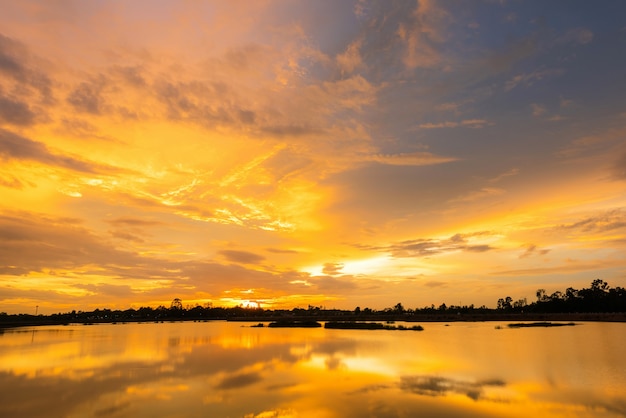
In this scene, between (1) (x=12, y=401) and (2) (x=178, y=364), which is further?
(2) (x=178, y=364)

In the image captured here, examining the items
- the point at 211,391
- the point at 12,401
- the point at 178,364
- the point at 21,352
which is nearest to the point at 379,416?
the point at 211,391

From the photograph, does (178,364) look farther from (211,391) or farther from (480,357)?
(480,357)

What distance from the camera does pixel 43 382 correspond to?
32.5 m

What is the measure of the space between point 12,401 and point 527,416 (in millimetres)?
32706

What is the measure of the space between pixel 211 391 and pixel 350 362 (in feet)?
59.0

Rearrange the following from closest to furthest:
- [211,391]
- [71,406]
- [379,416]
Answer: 1. [379,416]
2. [71,406]
3. [211,391]

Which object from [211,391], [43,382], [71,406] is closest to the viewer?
[71,406]

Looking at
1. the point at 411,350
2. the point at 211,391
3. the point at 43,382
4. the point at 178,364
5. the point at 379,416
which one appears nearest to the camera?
the point at 379,416

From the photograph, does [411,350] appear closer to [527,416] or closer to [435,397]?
[435,397]

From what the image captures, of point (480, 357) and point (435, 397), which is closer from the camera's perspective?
point (435, 397)

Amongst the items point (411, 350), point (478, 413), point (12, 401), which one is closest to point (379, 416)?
point (478, 413)

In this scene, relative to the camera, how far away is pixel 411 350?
51.7m

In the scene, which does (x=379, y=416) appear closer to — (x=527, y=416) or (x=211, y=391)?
(x=527, y=416)

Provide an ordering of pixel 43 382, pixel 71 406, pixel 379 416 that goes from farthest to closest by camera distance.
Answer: pixel 43 382 < pixel 71 406 < pixel 379 416
